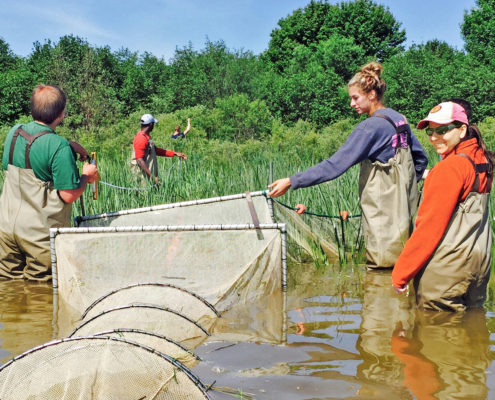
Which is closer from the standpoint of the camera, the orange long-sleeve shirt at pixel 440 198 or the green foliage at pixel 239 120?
the orange long-sleeve shirt at pixel 440 198

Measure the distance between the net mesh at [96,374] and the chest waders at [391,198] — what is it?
97.8 inches

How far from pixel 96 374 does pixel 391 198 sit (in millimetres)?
2667

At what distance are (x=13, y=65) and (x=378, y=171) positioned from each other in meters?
41.3

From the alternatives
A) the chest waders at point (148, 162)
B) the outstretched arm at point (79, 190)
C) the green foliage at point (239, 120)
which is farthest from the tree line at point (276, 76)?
the outstretched arm at point (79, 190)

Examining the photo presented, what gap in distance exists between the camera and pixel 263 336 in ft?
11.3

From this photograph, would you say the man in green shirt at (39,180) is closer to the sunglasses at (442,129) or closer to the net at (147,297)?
the net at (147,297)

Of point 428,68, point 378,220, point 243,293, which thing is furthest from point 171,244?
point 428,68

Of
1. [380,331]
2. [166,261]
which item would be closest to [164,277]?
A: [166,261]

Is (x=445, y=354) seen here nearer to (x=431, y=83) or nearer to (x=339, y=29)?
(x=431, y=83)

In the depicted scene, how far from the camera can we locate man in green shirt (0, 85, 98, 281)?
14.9 ft

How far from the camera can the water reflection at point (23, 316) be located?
3.41m

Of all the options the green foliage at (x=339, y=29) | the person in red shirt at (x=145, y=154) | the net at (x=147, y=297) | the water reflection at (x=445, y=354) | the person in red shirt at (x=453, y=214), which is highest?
the green foliage at (x=339, y=29)

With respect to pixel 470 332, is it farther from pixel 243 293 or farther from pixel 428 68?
pixel 428 68

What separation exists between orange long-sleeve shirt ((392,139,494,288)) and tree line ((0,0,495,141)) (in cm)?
2268
